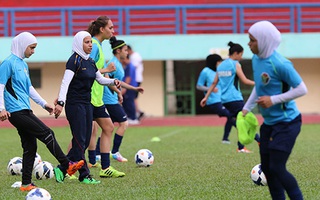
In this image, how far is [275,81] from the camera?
643 cm

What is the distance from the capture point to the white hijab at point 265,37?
6.36 meters

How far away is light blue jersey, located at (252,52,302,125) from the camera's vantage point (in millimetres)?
6336

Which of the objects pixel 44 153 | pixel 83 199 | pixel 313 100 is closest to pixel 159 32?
pixel 313 100

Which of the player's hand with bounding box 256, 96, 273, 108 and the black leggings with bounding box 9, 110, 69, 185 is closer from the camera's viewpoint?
the player's hand with bounding box 256, 96, 273, 108

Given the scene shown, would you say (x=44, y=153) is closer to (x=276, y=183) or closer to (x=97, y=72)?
(x=97, y=72)

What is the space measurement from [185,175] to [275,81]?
359cm

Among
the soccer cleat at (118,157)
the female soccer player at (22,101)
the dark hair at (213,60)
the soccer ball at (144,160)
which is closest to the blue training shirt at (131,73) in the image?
the dark hair at (213,60)

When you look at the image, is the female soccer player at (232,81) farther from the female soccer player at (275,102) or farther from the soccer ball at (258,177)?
the female soccer player at (275,102)

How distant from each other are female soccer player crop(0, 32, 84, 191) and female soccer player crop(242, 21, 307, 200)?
2.94m

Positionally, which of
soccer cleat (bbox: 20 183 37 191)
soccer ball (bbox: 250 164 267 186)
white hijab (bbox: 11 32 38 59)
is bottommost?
soccer cleat (bbox: 20 183 37 191)

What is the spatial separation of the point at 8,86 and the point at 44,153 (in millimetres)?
5697

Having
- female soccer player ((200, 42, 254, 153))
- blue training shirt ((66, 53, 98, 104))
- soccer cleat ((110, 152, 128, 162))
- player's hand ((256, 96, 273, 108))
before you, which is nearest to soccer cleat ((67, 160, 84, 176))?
blue training shirt ((66, 53, 98, 104))

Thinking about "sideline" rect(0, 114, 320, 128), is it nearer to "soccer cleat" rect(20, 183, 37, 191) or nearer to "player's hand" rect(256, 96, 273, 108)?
"soccer cleat" rect(20, 183, 37, 191)

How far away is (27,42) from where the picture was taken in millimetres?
8375
